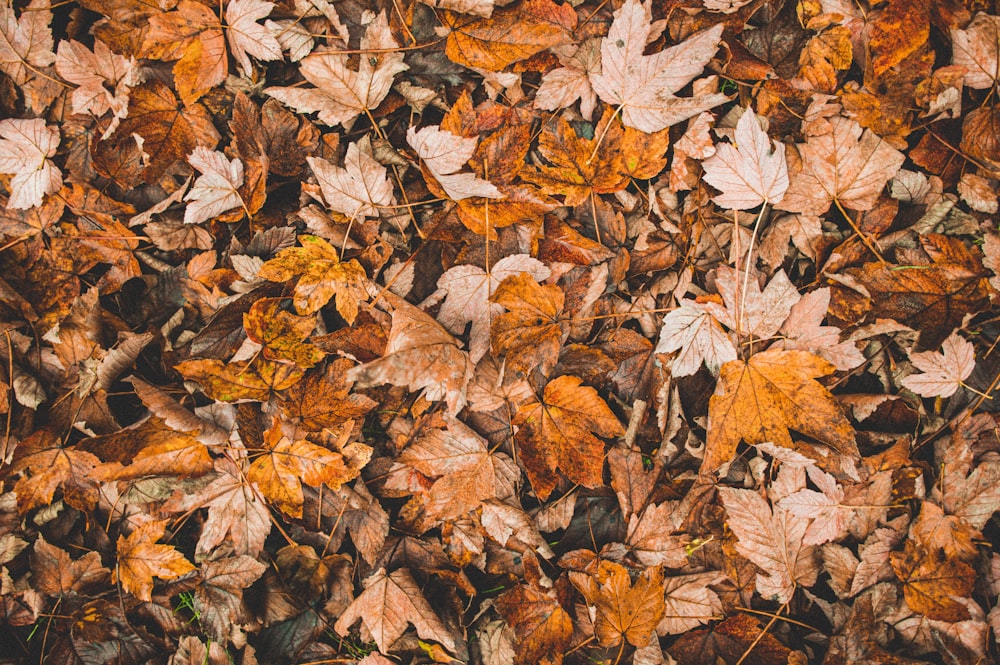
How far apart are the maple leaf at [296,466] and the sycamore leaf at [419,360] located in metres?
0.33

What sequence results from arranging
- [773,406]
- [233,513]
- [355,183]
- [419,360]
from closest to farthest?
[419,360]
[773,406]
[355,183]
[233,513]

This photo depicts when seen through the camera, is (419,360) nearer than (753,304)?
Yes

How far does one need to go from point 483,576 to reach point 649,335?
3.11ft

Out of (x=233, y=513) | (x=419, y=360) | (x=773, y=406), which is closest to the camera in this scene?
(x=419, y=360)

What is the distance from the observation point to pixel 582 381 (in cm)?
151

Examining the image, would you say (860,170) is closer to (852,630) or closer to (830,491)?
(830,491)

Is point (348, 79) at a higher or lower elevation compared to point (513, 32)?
lower

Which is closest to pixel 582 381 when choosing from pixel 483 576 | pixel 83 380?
pixel 483 576

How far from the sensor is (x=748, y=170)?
1446mm

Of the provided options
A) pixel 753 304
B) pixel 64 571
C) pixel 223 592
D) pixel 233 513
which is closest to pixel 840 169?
pixel 753 304

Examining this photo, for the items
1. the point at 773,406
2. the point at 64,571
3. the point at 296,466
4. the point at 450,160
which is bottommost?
the point at 64,571

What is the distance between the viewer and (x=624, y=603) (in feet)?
5.06

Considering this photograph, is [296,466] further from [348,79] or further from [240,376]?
[348,79]

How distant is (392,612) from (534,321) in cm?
100
